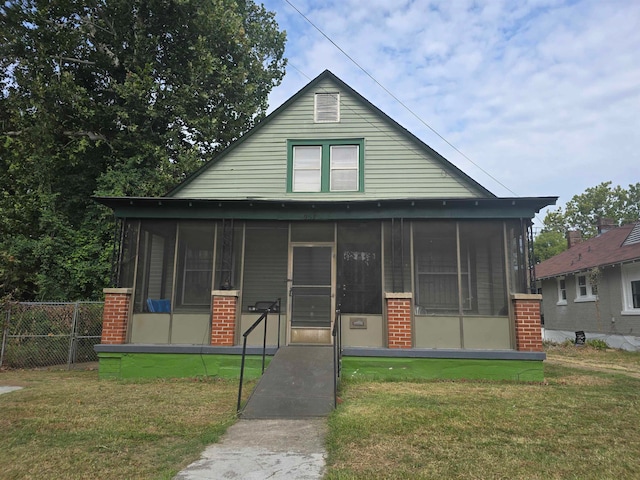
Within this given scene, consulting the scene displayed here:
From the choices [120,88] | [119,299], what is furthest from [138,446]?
[120,88]

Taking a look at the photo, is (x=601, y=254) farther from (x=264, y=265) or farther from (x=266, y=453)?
(x=266, y=453)

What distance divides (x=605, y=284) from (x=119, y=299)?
1611cm

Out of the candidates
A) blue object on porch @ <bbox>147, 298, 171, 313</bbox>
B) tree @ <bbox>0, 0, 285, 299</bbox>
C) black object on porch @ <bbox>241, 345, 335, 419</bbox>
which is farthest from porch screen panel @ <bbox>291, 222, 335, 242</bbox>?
tree @ <bbox>0, 0, 285, 299</bbox>

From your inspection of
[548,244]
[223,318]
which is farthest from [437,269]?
[548,244]

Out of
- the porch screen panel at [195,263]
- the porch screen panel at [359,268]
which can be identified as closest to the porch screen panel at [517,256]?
the porch screen panel at [359,268]

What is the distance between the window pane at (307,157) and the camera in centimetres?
1129

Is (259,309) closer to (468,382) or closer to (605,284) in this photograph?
(468,382)

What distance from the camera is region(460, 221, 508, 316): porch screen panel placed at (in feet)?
28.9

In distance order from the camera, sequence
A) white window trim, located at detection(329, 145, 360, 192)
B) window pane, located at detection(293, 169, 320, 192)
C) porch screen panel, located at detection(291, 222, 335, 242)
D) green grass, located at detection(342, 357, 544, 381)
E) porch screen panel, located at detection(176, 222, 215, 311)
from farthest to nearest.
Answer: window pane, located at detection(293, 169, 320, 192)
white window trim, located at detection(329, 145, 360, 192)
porch screen panel, located at detection(291, 222, 335, 242)
porch screen panel, located at detection(176, 222, 215, 311)
green grass, located at detection(342, 357, 544, 381)

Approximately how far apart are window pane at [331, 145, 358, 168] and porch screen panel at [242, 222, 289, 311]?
2583 mm

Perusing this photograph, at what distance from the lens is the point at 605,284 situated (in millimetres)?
Answer: 16281

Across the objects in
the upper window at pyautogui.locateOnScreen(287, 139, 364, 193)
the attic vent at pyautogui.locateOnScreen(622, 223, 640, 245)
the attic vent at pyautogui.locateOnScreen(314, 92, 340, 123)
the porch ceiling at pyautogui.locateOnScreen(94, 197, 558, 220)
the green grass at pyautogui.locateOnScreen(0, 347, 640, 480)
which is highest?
the attic vent at pyautogui.locateOnScreen(314, 92, 340, 123)

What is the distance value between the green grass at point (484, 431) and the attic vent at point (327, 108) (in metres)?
6.74

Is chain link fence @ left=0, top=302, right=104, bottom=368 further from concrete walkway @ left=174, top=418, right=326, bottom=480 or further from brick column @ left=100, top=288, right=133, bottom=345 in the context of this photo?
concrete walkway @ left=174, top=418, right=326, bottom=480
